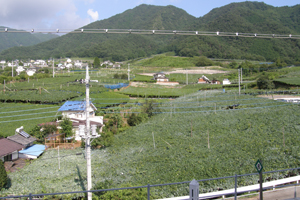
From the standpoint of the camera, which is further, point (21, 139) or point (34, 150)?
point (21, 139)

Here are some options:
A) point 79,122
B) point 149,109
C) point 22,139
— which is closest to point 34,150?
point 22,139

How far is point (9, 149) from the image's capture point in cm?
1565

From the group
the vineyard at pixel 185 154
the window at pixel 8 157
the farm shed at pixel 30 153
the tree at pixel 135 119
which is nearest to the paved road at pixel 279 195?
the vineyard at pixel 185 154

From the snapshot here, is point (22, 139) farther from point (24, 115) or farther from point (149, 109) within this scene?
point (149, 109)

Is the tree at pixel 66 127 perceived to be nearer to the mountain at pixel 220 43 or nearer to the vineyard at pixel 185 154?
the vineyard at pixel 185 154

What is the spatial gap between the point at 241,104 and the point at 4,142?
63.8 feet

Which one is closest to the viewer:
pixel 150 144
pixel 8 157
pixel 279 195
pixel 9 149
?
pixel 279 195

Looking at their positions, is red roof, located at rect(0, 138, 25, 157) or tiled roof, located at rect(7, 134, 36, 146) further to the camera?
tiled roof, located at rect(7, 134, 36, 146)

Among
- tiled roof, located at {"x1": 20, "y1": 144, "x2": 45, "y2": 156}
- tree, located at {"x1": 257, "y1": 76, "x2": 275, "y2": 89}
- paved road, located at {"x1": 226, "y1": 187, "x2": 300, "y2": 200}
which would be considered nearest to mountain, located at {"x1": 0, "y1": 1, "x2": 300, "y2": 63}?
tree, located at {"x1": 257, "y1": 76, "x2": 275, "y2": 89}

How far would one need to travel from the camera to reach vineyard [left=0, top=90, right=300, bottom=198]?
11.4 metres

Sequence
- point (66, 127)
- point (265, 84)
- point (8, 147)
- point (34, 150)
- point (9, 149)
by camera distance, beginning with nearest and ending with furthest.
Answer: point (9, 149) < point (8, 147) < point (34, 150) < point (66, 127) < point (265, 84)

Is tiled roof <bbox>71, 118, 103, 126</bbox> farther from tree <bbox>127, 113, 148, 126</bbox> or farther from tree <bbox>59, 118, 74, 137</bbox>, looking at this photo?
tree <bbox>127, 113, 148, 126</bbox>

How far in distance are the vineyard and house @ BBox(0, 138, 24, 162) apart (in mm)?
1577

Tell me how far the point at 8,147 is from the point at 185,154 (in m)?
10.7
